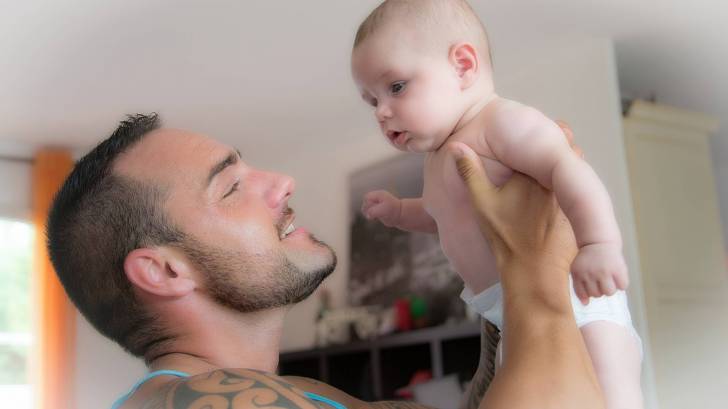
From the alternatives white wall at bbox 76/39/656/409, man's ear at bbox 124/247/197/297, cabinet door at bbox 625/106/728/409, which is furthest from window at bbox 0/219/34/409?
man's ear at bbox 124/247/197/297

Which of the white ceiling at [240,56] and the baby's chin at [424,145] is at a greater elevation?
the white ceiling at [240,56]

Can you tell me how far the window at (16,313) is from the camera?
470 centimetres

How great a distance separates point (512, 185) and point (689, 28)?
9.19ft

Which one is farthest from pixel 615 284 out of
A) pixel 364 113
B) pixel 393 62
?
pixel 364 113

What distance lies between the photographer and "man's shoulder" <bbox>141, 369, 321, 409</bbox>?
97 cm

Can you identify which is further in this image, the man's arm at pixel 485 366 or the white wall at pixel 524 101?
the white wall at pixel 524 101

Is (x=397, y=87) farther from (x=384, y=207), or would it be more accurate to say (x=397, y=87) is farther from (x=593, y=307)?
(x=593, y=307)

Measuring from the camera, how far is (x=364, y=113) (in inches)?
180

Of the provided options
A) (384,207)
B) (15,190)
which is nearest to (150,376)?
(384,207)

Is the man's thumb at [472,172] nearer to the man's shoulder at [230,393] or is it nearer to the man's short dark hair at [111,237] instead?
the man's shoulder at [230,393]

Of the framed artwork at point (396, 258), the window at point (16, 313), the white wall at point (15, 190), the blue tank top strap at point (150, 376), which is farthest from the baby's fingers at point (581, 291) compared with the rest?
the white wall at point (15, 190)

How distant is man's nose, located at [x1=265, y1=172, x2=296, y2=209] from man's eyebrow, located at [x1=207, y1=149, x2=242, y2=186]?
69mm

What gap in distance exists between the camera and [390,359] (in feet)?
14.0

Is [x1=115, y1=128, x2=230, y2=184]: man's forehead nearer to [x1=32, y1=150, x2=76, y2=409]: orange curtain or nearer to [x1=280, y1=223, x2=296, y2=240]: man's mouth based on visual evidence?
[x1=280, y1=223, x2=296, y2=240]: man's mouth
